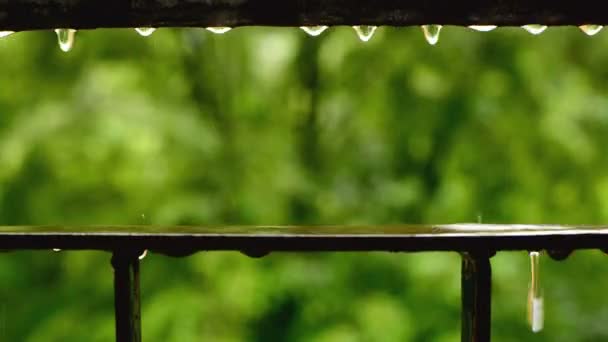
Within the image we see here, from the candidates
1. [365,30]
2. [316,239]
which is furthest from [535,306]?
[365,30]

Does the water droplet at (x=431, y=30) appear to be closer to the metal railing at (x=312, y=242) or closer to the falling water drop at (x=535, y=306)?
the metal railing at (x=312, y=242)

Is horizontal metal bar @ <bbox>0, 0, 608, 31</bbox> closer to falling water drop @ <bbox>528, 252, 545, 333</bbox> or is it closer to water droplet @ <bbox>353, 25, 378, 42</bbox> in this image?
water droplet @ <bbox>353, 25, 378, 42</bbox>

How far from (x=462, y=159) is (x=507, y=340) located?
2.51 feet

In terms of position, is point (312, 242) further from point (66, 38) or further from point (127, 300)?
point (66, 38)

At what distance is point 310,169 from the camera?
302cm

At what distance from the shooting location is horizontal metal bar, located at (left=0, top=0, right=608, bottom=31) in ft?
1.96

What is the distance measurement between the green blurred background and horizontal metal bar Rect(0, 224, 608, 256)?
1953 mm

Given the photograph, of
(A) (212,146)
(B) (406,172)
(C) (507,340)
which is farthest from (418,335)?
(A) (212,146)

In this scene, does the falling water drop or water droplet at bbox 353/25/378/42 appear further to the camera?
the falling water drop

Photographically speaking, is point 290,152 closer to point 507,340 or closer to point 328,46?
point 328,46

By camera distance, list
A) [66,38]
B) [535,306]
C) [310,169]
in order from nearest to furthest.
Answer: [66,38] → [535,306] → [310,169]

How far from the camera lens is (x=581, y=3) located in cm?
60

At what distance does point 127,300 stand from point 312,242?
0.24 meters

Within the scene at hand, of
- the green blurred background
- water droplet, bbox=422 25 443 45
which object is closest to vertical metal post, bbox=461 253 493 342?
water droplet, bbox=422 25 443 45
